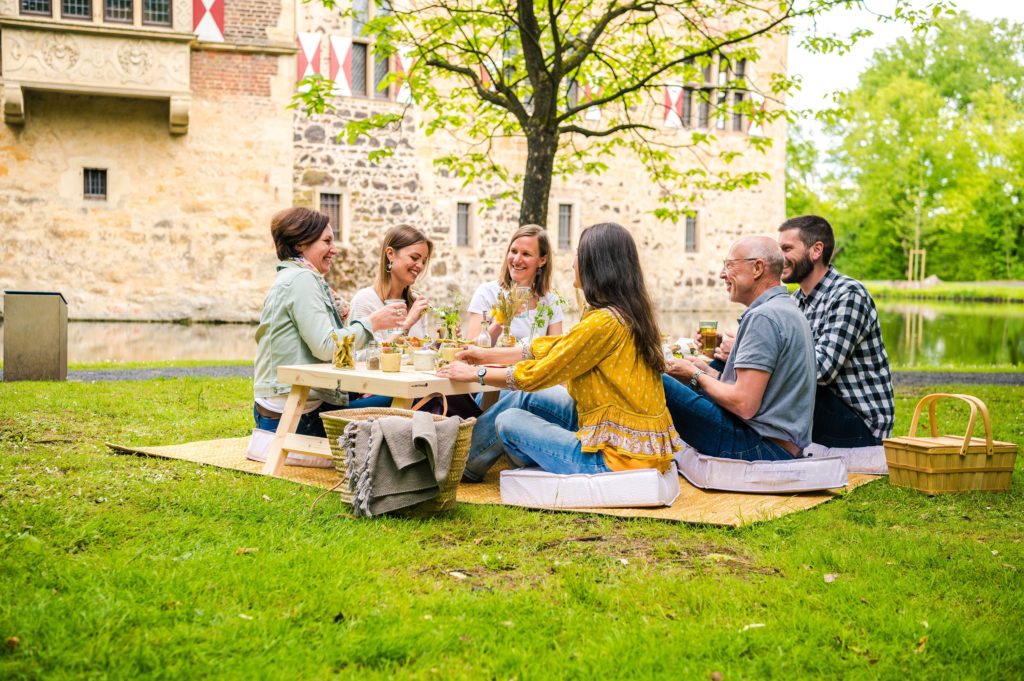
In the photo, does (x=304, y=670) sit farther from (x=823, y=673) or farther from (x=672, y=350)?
(x=672, y=350)

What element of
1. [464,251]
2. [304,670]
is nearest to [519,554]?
[304,670]

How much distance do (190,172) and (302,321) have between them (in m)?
13.5

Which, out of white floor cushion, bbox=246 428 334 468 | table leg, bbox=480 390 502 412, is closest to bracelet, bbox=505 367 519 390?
→ table leg, bbox=480 390 502 412

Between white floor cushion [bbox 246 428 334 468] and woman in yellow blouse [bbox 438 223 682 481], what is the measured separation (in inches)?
44.2

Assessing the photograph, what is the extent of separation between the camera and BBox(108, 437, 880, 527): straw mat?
14.6 feet

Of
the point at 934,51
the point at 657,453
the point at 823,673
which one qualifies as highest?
the point at 934,51

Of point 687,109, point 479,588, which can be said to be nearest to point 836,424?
point 479,588

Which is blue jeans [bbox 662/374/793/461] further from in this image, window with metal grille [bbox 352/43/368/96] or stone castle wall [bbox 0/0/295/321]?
window with metal grille [bbox 352/43/368/96]

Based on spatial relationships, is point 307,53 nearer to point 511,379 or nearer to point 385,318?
point 385,318

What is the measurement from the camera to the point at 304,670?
2.66 m

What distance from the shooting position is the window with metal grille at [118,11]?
16.0 metres

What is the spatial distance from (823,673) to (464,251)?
18.1m

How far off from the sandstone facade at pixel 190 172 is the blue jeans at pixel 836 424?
44.4 feet

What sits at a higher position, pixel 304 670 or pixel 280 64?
pixel 280 64
